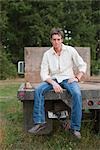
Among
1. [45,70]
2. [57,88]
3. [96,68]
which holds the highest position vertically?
[96,68]

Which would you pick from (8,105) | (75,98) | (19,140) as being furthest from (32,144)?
(8,105)

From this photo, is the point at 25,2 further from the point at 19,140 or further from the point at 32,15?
the point at 19,140

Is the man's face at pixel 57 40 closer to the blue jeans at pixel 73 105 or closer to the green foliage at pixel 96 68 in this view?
the blue jeans at pixel 73 105

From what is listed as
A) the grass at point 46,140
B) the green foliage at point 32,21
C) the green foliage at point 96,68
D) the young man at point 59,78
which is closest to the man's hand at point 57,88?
the young man at point 59,78

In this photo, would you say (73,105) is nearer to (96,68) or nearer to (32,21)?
(96,68)

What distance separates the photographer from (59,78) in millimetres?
5438

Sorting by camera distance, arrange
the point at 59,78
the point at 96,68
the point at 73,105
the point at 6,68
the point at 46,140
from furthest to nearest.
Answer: the point at 96,68
the point at 6,68
the point at 46,140
the point at 59,78
the point at 73,105

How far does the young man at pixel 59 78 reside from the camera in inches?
198

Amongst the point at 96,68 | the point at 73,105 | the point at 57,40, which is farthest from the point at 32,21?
the point at 73,105

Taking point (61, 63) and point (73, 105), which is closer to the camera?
point (73, 105)

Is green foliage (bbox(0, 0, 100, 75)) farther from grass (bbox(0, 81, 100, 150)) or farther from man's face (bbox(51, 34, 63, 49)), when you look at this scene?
man's face (bbox(51, 34, 63, 49))

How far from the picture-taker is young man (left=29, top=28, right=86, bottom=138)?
16.5 ft

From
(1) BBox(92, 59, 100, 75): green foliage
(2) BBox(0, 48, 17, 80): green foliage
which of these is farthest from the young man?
(1) BBox(92, 59, 100, 75): green foliage

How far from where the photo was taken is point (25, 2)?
31.6 m
